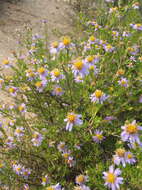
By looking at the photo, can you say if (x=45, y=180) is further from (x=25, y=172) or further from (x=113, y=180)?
(x=113, y=180)

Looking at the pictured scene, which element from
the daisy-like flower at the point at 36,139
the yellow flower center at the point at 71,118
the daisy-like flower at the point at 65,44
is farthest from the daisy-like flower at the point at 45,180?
the daisy-like flower at the point at 65,44

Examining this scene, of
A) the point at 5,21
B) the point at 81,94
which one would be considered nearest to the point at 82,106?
the point at 81,94

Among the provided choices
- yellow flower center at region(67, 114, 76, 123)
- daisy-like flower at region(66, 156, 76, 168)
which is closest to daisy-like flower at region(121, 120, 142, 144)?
yellow flower center at region(67, 114, 76, 123)

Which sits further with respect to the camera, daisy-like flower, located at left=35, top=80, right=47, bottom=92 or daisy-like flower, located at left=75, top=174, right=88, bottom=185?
daisy-like flower, located at left=35, top=80, right=47, bottom=92

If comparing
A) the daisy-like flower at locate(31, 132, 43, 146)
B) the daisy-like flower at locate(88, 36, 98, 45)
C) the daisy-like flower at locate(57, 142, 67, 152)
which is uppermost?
the daisy-like flower at locate(88, 36, 98, 45)

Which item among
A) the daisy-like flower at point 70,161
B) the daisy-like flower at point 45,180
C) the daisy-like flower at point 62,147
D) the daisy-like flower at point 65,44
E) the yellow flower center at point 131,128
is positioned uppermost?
the daisy-like flower at point 65,44

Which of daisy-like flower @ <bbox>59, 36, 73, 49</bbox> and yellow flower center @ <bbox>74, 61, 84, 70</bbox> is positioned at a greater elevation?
daisy-like flower @ <bbox>59, 36, 73, 49</bbox>

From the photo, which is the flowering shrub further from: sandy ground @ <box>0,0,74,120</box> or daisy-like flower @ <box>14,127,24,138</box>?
sandy ground @ <box>0,0,74,120</box>

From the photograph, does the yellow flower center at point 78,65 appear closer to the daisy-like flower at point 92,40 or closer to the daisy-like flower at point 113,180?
the daisy-like flower at point 113,180

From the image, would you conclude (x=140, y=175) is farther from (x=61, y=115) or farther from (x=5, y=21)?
(x=5, y=21)
